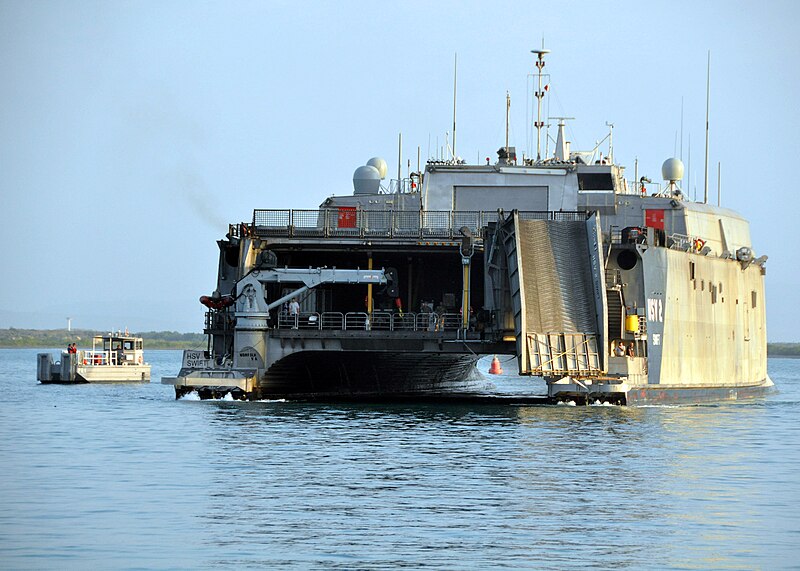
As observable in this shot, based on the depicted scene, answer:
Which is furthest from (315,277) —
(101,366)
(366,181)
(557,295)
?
(101,366)

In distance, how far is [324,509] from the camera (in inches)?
903

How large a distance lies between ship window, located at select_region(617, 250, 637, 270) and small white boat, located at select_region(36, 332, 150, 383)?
3257cm

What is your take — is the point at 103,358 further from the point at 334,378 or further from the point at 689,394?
the point at 689,394

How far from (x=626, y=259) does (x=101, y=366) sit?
33.3m

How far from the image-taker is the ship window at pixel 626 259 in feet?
151

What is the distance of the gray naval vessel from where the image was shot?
43406mm

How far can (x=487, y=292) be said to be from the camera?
1807 inches

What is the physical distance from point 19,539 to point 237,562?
352 cm

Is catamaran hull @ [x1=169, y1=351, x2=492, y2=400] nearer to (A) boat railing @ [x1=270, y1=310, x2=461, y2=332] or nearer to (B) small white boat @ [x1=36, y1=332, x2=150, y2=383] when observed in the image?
(A) boat railing @ [x1=270, y1=310, x2=461, y2=332]

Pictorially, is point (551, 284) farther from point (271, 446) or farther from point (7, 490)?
point (7, 490)

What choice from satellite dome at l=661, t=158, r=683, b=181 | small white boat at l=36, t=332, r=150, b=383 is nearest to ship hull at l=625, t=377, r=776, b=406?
satellite dome at l=661, t=158, r=683, b=181

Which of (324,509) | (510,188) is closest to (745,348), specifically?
(510,188)

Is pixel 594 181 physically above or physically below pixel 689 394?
above

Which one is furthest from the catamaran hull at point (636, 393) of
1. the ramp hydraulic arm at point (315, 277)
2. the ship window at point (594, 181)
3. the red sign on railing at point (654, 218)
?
the ship window at point (594, 181)
